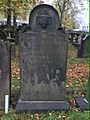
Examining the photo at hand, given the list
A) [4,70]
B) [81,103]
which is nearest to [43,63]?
[4,70]

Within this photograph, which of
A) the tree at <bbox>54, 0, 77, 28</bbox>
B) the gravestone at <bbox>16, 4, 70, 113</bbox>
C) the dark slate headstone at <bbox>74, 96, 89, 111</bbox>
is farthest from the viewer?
the tree at <bbox>54, 0, 77, 28</bbox>

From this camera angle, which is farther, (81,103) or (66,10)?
(66,10)

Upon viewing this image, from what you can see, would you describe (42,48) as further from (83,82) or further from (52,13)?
(83,82)

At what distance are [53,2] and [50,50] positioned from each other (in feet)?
109

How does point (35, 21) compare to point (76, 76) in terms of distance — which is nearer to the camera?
point (35, 21)

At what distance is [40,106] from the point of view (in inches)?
265

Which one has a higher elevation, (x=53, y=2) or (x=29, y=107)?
(x=53, y=2)

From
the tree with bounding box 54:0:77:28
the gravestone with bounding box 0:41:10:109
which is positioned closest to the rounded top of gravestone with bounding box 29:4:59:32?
the gravestone with bounding box 0:41:10:109

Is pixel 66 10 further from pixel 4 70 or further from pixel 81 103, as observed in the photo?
pixel 4 70

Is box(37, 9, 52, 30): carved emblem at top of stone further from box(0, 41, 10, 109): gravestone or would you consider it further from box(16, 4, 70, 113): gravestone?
box(0, 41, 10, 109): gravestone

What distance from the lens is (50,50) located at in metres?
6.55

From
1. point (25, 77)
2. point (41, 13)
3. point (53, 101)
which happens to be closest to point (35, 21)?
point (41, 13)

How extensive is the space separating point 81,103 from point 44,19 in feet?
6.48

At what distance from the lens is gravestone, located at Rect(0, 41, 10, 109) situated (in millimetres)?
6505
